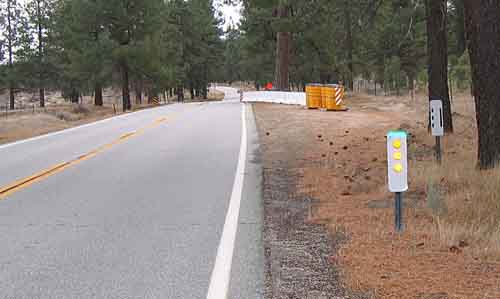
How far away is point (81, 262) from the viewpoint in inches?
227

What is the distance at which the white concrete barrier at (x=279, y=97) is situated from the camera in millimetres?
33531

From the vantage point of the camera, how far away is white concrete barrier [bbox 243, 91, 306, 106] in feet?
110

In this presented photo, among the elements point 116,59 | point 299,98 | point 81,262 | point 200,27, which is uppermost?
point 200,27

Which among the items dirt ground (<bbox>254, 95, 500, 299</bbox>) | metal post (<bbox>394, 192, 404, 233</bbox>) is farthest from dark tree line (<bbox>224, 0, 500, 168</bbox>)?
metal post (<bbox>394, 192, 404, 233</bbox>)

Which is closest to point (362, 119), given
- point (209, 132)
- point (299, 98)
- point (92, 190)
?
point (209, 132)

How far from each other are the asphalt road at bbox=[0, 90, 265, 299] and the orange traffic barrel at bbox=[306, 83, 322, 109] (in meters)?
15.1

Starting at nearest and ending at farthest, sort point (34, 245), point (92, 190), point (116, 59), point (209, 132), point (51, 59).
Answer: point (34, 245)
point (92, 190)
point (209, 132)
point (116, 59)
point (51, 59)

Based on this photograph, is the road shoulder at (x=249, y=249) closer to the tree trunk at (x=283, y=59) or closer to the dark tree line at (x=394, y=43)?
the dark tree line at (x=394, y=43)

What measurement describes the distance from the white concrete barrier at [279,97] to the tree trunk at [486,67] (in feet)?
76.4

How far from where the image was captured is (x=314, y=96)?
29.8m

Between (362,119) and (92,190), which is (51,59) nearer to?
(362,119)

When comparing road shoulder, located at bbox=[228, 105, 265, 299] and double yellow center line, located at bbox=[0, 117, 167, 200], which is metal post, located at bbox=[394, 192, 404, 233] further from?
double yellow center line, located at bbox=[0, 117, 167, 200]

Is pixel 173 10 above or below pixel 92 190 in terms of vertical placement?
above

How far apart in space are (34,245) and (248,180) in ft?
15.0
